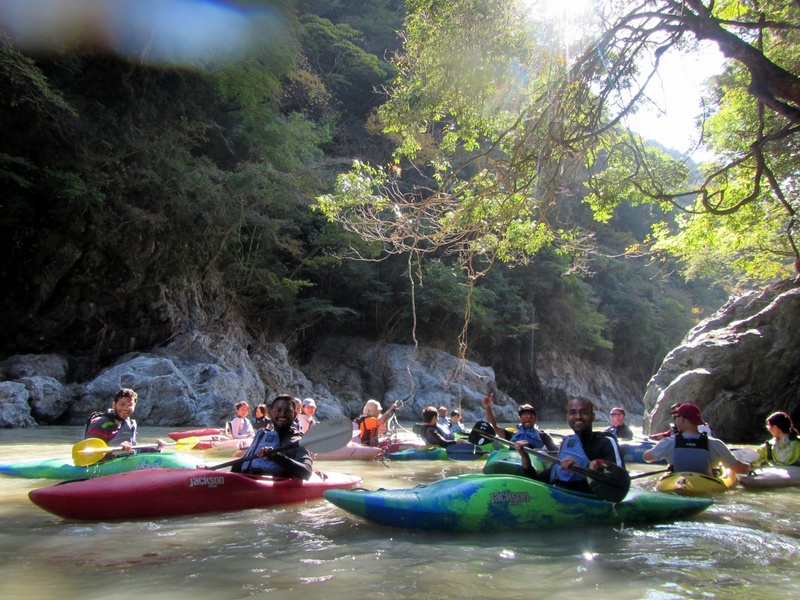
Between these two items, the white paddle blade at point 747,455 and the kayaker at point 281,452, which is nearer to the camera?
the kayaker at point 281,452

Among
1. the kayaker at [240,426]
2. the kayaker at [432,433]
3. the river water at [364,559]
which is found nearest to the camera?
the river water at [364,559]

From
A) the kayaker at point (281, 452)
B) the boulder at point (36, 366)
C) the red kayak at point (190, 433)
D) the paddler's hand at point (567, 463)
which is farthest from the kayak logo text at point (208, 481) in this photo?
the boulder at point (36, 366)

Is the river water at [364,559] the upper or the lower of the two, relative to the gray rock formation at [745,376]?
lower

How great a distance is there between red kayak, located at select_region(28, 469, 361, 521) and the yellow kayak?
3033 millimetres

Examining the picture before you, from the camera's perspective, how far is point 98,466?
5.05m

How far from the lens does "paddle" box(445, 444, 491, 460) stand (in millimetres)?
8289

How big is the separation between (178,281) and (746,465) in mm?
13314

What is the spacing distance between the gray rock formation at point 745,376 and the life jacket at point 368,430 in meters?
5.77

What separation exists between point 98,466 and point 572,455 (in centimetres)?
381

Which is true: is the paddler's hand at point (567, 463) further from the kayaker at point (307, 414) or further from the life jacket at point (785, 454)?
the kayaker at point (307, 414)

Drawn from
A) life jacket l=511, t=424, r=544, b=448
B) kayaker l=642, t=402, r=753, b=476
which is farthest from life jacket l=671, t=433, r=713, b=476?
life jacket l=511, t=424, r=544, b=448

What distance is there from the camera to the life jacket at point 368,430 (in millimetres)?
8558

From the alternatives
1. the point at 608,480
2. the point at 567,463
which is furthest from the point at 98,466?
the point at 608,480

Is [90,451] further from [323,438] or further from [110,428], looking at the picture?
[323,438]
